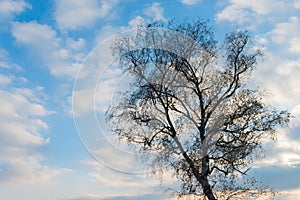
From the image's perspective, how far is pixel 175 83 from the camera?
35.0 m

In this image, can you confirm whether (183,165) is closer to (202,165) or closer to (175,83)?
(202,165)

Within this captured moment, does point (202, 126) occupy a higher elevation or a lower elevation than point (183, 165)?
higher

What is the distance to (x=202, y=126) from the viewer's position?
113ft

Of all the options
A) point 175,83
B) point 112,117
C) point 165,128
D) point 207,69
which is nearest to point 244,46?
point 207,69

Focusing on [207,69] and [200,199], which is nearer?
[200,199]

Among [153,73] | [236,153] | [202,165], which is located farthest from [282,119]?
[153,73]

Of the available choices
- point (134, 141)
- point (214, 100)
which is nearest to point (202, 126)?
point (214, 100)

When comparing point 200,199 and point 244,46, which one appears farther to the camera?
point 244,46

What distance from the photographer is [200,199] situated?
109ft

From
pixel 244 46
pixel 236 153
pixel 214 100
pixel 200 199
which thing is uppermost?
pixel 244 46

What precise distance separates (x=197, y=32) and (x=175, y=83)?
357 centimetres

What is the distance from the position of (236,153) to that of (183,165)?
10.6 feet

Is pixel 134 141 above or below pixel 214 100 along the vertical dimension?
below

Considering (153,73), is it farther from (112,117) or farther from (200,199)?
(200,199)
